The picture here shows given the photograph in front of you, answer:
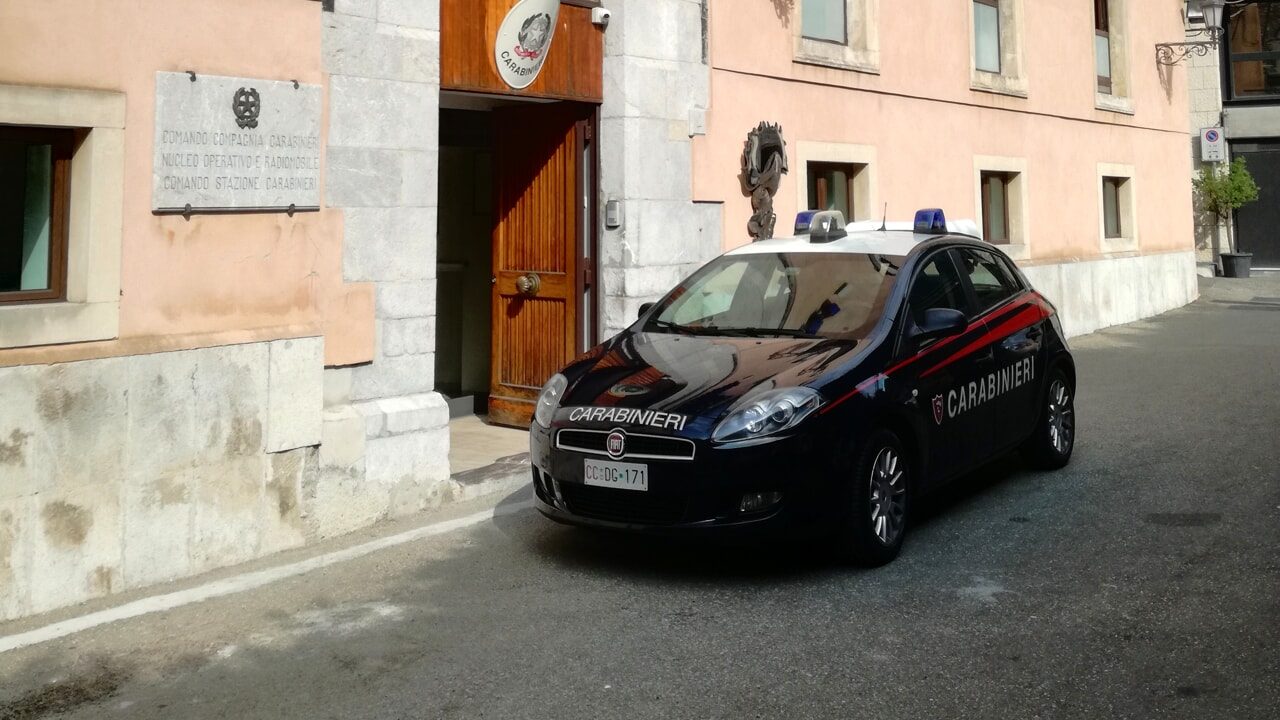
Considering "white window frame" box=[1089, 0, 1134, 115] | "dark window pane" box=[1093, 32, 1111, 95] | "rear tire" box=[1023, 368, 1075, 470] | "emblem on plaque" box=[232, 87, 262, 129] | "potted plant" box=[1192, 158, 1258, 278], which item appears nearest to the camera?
"emblem on plaque" box=[232, 87, 262, 129]

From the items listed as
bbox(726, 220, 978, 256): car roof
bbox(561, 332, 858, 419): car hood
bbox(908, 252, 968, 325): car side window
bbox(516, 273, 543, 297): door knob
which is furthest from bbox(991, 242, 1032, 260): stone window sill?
bbox(561, 332, 858, 419): car hood

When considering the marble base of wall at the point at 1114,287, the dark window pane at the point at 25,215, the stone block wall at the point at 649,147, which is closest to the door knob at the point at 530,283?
the stone block wall at the point at 649,147

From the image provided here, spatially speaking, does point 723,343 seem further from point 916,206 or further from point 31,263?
point 916,206

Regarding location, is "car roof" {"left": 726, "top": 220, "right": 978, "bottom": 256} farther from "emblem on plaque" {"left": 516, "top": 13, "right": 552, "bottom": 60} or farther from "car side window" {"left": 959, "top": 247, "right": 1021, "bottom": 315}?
"emblem on plaque" {"left": 516, "top": 13, "right": 552, "bottom": 60}

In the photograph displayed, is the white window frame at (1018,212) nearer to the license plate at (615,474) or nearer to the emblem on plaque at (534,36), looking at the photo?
the emblem on plaque at (534,36)

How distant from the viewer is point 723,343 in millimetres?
6934

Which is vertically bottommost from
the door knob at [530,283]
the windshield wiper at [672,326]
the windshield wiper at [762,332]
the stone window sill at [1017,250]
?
the windshield wiper at [762,332]

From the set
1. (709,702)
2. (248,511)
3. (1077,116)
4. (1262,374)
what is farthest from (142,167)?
(1077,116)

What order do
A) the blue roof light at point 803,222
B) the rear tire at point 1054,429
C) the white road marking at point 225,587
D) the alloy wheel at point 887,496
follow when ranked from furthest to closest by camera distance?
the rear tire at point 1054,429 → the blue roof light at point 803,222 → the alloy wheel at point 887,496 → the white road marking at point 225,587

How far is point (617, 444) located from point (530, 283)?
15.6ft

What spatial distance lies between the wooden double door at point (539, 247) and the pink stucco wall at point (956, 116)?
1.29 meters

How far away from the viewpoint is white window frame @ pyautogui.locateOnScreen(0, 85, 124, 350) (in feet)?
20.5

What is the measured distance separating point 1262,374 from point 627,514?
964 cm

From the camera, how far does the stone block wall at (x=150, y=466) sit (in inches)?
238
